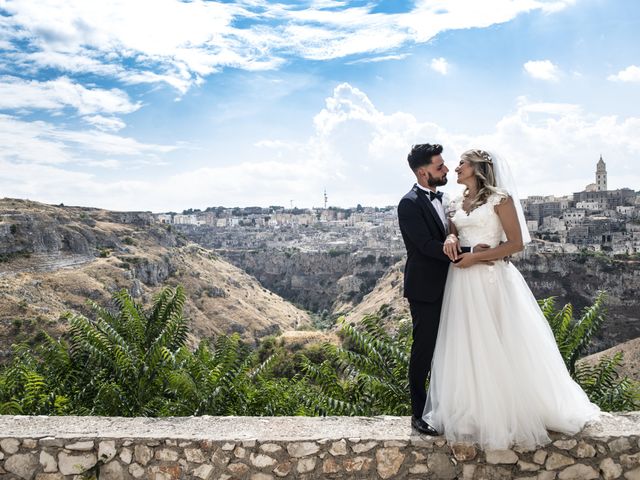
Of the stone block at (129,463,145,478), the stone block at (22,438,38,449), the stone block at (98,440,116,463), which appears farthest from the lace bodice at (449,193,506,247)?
the stone block at (22,438,38,449)

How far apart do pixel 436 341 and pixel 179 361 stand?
9.89ft

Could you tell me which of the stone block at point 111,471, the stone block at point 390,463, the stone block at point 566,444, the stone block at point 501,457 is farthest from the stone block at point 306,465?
the stone block at point 566,444

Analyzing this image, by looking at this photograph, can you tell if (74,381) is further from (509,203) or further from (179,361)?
(509,203)

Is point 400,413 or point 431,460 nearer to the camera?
point 431,460

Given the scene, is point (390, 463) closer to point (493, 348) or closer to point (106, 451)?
point (493, 348)

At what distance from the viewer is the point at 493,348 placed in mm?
3654

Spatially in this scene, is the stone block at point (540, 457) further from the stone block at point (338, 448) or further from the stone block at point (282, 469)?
the stone block at point (282, 469)

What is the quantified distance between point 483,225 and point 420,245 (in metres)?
0.49

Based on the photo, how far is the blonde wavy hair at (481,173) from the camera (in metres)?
3.80

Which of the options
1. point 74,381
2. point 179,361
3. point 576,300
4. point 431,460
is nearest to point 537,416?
point 431,460

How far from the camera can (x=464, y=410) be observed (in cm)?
364

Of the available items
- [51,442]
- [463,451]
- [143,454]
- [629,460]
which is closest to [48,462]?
[51,442]

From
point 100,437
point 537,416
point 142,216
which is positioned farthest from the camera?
point 142,216

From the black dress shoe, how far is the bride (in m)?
0.04
